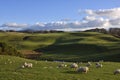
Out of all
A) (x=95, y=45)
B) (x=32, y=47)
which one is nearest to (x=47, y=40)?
(x=32, y=47)

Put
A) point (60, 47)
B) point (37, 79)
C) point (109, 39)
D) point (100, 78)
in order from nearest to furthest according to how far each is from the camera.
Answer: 1. point (37, 79)
2. point (100, 78)
3. point (60, 47)
4. point (109, 39)

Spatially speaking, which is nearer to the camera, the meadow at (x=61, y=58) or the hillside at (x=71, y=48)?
the meadow at (x=61, y=58)

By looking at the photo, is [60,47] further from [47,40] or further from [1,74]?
[1,74]

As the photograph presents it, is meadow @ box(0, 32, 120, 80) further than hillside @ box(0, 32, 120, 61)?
No

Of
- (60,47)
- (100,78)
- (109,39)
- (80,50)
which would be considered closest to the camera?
(100,78)

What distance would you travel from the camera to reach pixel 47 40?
173 metres

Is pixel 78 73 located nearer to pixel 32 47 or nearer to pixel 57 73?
pixel 57 73

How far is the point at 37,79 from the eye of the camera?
1137 inches

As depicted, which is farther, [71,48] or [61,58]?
[71,48]

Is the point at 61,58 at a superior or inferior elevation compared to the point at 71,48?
inferior

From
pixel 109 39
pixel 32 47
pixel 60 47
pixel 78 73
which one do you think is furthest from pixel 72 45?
pixel 78 73

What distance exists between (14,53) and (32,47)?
A: 77.4 meters

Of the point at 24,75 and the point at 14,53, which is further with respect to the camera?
the point at 14,53

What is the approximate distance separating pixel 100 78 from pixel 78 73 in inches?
117
